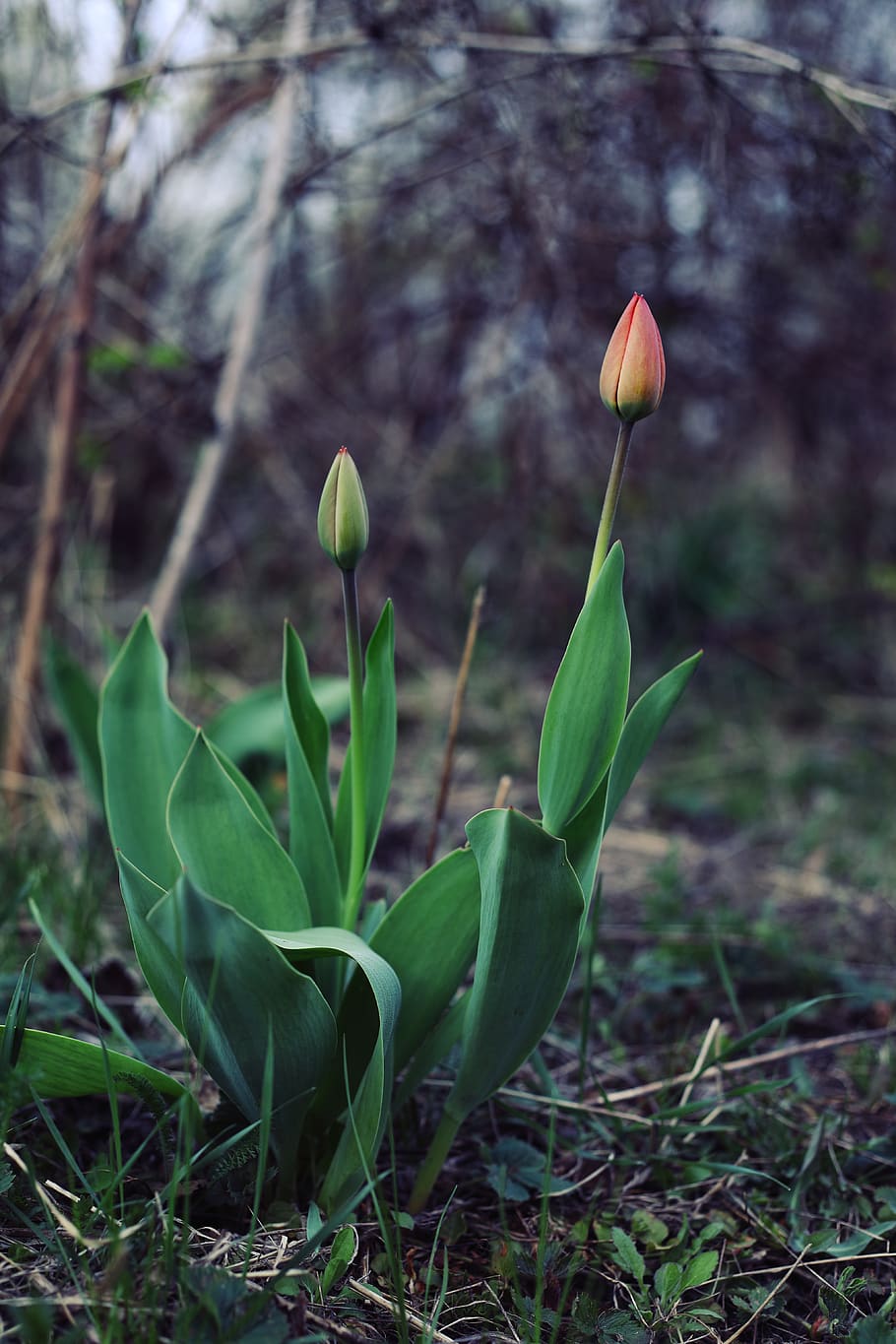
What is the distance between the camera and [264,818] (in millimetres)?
1137

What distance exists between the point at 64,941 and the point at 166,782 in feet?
1.84

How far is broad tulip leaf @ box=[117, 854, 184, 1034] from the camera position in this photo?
2.95ft

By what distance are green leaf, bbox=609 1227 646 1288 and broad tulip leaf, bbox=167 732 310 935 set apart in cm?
47

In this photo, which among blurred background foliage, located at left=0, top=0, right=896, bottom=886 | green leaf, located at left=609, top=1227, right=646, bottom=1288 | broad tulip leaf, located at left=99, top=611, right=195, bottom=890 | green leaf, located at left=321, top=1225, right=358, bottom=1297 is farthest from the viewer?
blurred background foliage, located at left=0, top=0, right=896, bottom=886

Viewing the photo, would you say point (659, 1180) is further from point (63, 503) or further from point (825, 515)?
point (825, 515)

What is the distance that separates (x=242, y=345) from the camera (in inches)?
84.7

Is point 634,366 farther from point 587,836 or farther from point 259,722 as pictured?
point 259,722

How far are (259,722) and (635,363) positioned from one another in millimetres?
1276

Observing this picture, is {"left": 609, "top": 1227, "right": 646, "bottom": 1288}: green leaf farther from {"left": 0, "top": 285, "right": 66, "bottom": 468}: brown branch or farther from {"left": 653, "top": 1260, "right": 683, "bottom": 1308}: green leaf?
{"left": 0, "top": 285, "right": 66, "bottom": 468}: brown branch

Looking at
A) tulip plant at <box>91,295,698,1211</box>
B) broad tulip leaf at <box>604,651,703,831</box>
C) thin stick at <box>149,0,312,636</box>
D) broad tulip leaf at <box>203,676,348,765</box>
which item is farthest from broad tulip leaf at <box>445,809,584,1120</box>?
thin stick at <box>149,0,312,636</box>

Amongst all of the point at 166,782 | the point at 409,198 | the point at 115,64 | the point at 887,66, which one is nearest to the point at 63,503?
the point at 115,64

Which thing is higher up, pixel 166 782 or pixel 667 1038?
pixel 166 782

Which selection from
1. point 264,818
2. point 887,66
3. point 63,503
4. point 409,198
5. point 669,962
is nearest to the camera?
point 264,818

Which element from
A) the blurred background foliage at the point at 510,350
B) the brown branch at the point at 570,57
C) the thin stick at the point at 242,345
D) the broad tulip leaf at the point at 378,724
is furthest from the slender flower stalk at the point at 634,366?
the thin stick at the point at 242,345
